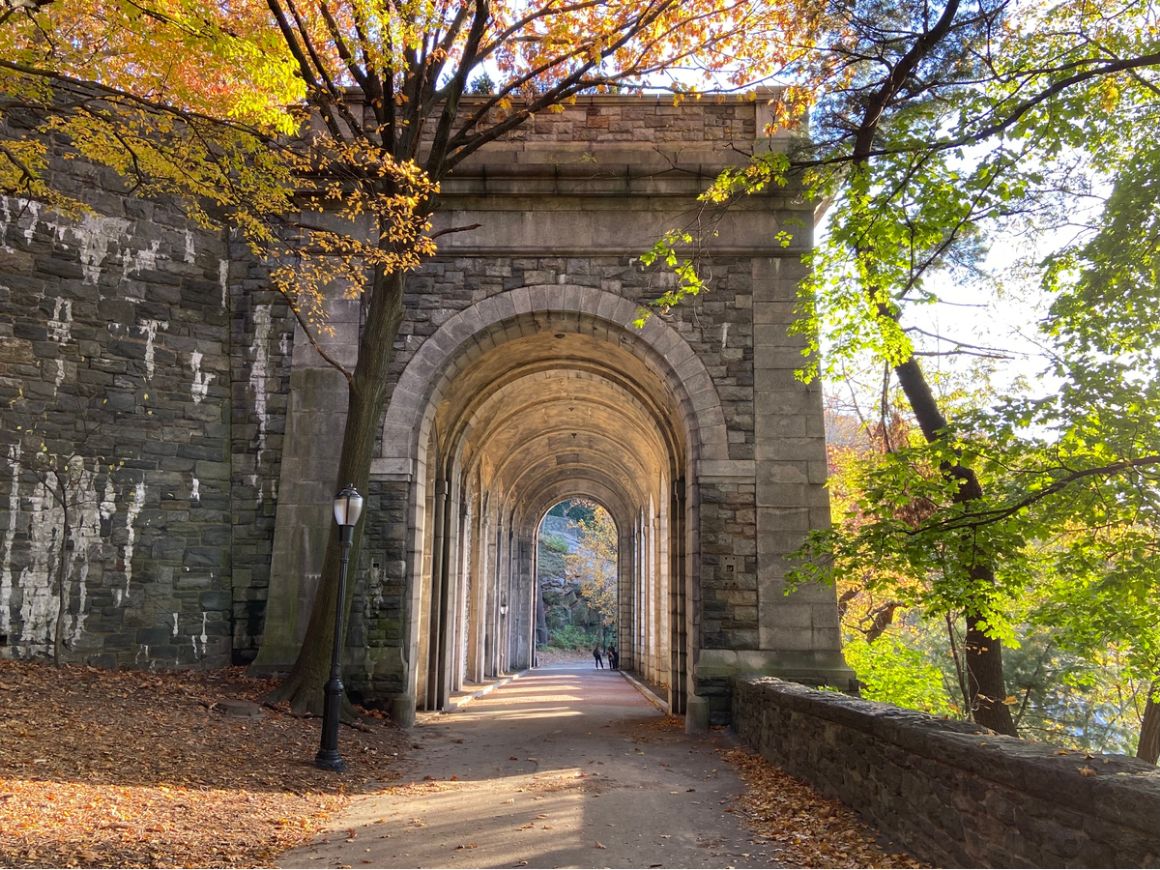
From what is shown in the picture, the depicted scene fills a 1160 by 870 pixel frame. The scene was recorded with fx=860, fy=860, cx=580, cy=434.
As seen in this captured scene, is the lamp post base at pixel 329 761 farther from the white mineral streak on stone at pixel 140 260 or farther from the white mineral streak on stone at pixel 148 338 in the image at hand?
the white mineral streak on stone at pixel 140 260

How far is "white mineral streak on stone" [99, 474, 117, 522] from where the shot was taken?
10242 millimetres

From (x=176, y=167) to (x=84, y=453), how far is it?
12.4 feet

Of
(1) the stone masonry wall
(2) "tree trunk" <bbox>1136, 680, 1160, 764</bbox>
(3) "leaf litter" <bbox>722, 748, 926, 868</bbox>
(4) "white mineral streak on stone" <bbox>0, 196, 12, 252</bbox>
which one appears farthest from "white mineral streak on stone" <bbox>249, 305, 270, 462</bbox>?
(2) "tree trunk" <bbox>1136, 680, 1160, 764</bbox>

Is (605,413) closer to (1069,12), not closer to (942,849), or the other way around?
(1069,12)

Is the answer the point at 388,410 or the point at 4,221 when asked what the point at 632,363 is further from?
the point at 4,221

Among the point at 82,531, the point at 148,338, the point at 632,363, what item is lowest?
the point at 82,531

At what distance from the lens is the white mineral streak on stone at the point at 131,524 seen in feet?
33.8

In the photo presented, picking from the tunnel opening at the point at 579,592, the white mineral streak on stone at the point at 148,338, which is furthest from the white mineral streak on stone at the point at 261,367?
the tunnel opening at the point at 579,592

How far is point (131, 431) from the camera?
1055cm

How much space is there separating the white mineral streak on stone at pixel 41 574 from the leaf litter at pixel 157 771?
401 mm

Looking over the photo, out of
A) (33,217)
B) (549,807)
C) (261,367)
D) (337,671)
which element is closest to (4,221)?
(33,217)

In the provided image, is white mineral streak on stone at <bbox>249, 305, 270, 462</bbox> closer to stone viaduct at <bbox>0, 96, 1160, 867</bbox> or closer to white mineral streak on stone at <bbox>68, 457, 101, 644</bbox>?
stone viaduct at <bbox>0, 96, 1160, 867</bbox>

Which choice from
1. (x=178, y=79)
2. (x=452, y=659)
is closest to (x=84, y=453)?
(x=178, y=79)

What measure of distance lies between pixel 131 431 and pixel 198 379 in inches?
Answer: 41.0
